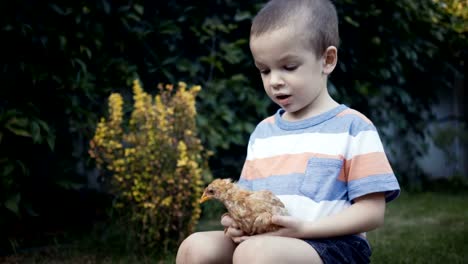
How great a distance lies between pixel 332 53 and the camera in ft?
5.46

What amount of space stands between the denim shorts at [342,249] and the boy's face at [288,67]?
42 cm

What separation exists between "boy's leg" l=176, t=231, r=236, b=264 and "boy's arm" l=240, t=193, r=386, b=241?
0.13 m

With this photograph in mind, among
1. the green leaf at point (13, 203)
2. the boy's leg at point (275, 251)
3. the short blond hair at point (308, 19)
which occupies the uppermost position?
the short blond hair at point (308, 19)

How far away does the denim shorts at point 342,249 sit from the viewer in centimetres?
149

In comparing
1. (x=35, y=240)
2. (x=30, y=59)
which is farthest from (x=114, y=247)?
(x=30, y=59)

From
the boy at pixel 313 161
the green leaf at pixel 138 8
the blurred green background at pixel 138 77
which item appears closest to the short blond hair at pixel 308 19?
the boy at pixel 313 161

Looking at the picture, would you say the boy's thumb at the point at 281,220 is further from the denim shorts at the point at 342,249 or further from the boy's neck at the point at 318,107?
the boy's neck at the point at 318,107

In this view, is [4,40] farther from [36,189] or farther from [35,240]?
[35,240]

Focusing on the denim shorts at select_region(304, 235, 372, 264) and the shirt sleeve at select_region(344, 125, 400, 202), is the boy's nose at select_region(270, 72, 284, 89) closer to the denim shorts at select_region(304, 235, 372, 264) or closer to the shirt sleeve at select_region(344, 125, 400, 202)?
the shirt sleeve at select_region(344, 125, 400, 202)

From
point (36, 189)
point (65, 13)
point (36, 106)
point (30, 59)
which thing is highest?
point (65, 13)

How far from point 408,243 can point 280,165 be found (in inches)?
76.4

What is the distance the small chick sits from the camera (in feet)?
4.94

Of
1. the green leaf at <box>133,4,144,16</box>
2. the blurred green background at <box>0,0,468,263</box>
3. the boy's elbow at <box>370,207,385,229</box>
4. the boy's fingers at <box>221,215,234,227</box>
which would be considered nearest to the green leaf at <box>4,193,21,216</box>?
the blurred green background at <box>0,0,468,263</box>

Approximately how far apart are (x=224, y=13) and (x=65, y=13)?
143cm
